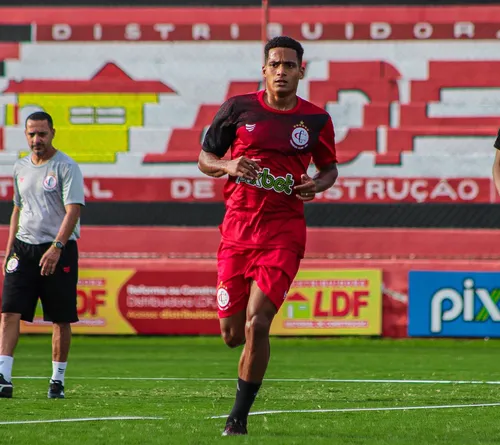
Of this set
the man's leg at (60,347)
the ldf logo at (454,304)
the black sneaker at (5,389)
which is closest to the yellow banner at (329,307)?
the ldf logo at (454,304)

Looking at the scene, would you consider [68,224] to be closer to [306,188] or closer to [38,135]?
[38,135]

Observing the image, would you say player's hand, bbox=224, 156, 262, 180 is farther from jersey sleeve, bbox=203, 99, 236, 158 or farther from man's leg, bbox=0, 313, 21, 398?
man's leg, bbox=0, 313, 21, 398

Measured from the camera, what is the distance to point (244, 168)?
639 cm

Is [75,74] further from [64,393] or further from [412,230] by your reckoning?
[64,393]

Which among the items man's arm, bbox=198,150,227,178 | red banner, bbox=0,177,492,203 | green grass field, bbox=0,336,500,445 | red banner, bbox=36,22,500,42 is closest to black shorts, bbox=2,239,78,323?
green grass field, bbox=0,336,500,445

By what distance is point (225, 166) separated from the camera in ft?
21.5

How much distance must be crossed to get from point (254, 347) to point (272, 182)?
2.95 ft

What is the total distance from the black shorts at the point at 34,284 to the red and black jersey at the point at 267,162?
2509mm

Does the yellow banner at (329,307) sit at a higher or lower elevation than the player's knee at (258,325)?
lower

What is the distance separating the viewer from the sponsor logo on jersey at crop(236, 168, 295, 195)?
6562 millimetres

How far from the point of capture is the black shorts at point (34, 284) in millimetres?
8844

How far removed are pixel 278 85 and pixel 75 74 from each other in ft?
50.1

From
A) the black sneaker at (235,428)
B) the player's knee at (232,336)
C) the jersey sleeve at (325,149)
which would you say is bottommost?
the black sneaker at (235,428)

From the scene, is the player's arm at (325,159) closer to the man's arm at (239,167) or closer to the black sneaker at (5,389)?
the man's arm at (239,167)
